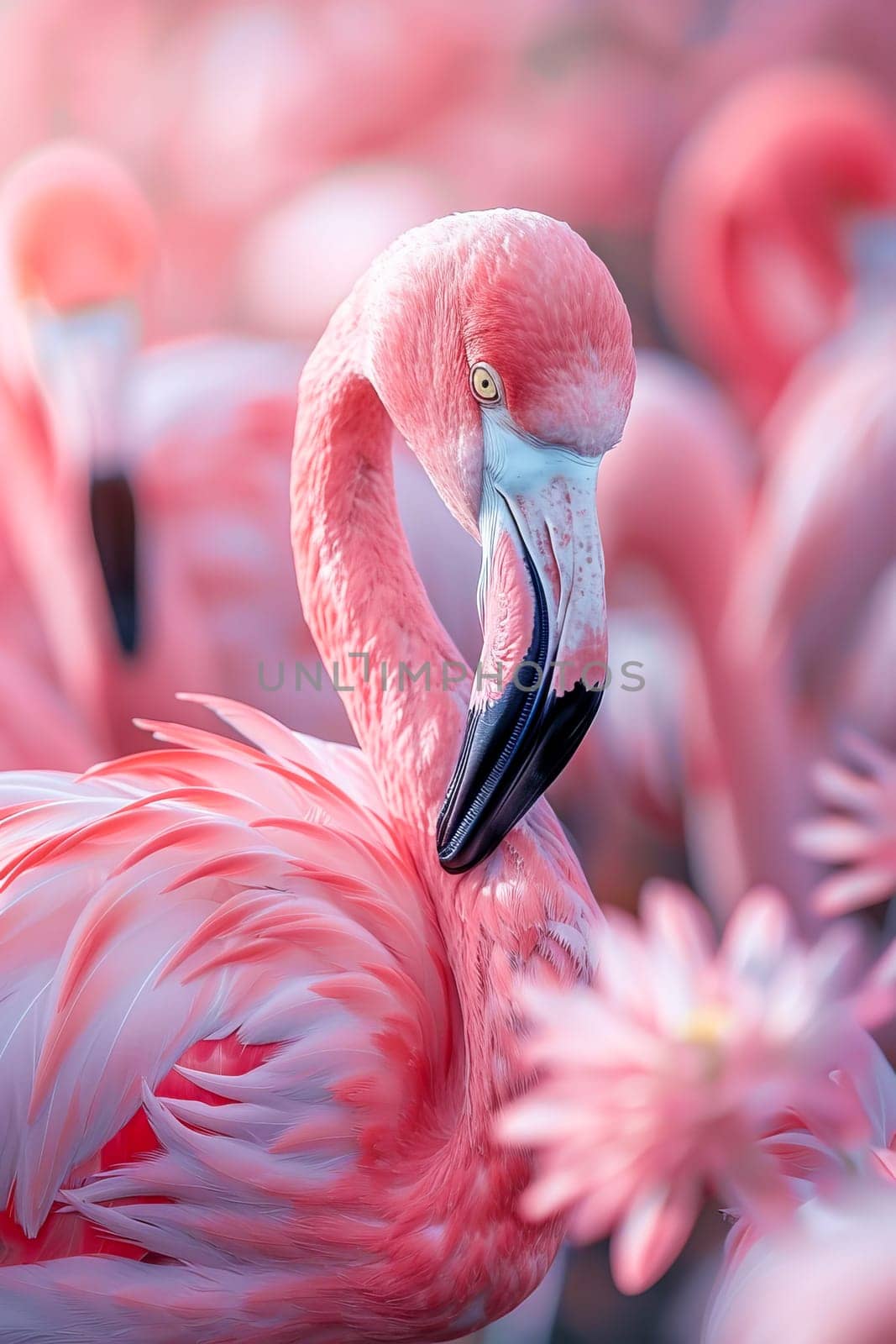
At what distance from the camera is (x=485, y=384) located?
2.39ft

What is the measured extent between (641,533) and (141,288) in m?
0.63

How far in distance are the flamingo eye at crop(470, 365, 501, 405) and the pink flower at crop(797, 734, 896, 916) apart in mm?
766

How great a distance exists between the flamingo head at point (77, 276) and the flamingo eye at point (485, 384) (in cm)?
71

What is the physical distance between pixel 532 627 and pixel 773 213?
0.89 m

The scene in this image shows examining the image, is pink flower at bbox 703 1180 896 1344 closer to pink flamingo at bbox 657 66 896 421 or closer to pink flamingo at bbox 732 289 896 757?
pink flamingo at bbox 732 289 896 757

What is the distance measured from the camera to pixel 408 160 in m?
1.37

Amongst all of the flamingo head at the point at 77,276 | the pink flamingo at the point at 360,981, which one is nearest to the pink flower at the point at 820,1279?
the pink flamingo at the point at 360,981

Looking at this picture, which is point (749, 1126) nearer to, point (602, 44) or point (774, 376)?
point (774, 376)

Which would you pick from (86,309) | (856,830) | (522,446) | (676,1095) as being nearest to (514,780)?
(522,446)

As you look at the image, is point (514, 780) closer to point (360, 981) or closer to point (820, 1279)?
point (360, 981)

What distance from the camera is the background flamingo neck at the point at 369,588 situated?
0.88 m

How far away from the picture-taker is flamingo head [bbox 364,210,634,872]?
2.29ft

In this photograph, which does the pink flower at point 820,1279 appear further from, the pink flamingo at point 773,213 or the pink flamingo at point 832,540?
the pink flamingo at point 773,213

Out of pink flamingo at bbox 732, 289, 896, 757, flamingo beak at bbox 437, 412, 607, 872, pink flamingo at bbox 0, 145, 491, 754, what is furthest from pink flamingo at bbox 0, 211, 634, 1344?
pink flamingo at bbox 732, 289, 896, 757
